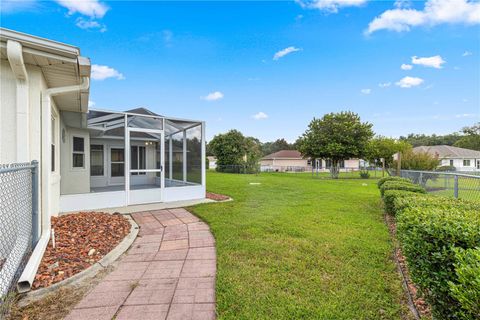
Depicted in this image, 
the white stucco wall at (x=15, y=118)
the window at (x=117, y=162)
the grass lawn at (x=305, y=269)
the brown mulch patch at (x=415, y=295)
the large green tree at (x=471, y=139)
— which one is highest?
the large green tree at (x=471, y=139)

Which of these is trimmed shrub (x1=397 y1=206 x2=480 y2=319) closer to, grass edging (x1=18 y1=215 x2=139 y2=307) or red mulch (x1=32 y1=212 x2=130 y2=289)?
grass edging (x1=18 y1=215 x2=139 y2=307)

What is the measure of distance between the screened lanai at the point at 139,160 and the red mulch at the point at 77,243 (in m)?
1.59

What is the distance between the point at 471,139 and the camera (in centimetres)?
4312

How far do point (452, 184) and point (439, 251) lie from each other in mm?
6077

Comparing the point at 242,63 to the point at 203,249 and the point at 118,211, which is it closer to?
the point at 118,211

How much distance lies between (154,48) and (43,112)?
376 inches

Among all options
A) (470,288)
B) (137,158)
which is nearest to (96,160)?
(137,158)

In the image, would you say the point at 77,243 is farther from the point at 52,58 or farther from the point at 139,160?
the point at 139,160

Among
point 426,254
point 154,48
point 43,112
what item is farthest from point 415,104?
point 43,112

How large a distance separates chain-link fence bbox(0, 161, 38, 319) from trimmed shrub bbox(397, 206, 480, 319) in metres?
3.56

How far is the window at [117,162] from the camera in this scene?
297 inches

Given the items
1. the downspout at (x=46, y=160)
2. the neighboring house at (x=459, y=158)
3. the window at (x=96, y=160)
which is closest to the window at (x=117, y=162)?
the window at (x=96, y=160)

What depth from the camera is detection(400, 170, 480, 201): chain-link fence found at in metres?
4.55

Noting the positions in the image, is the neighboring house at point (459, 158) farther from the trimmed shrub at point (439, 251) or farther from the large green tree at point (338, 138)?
the trimmed shrub at point (439, 251)
